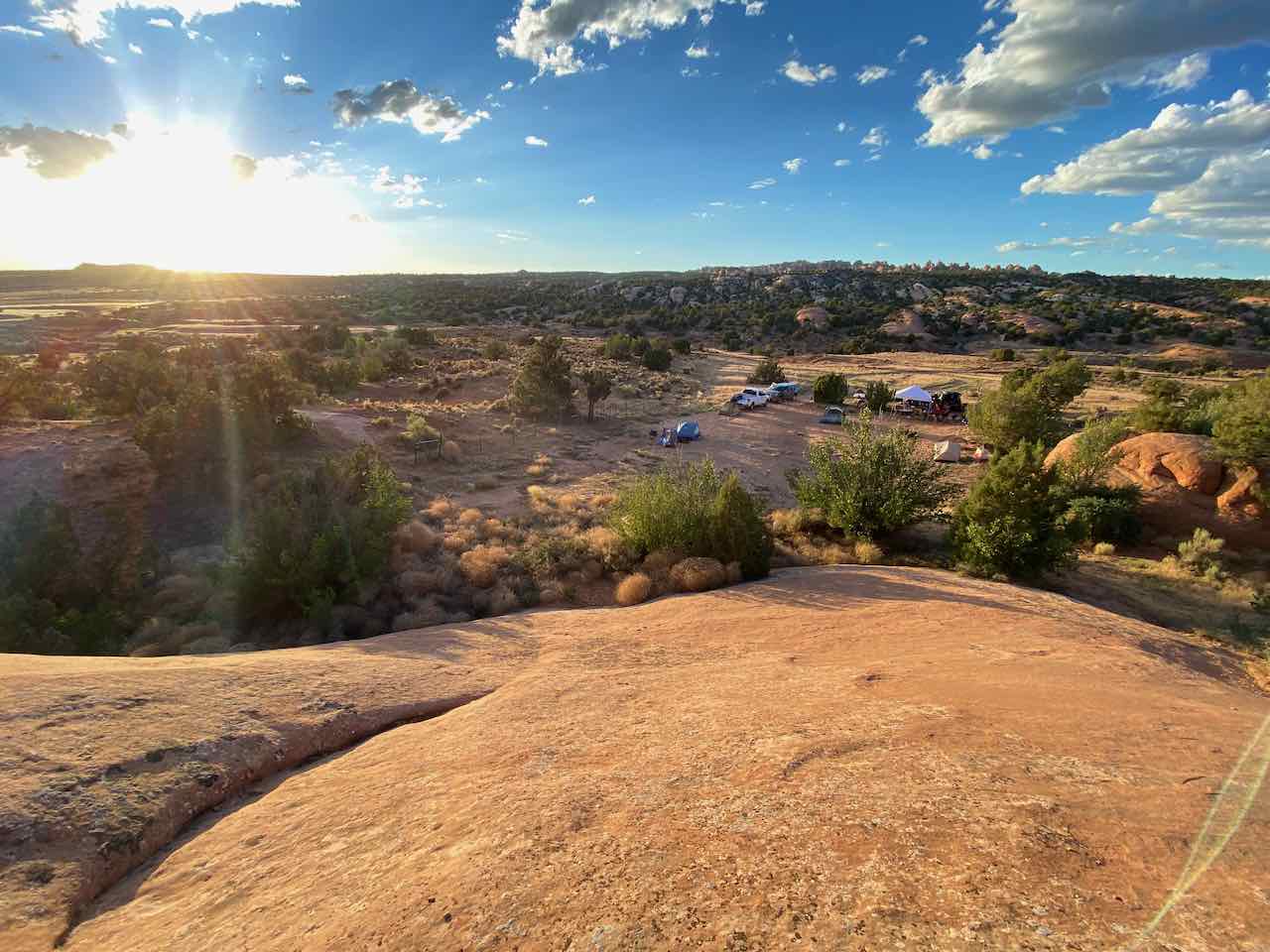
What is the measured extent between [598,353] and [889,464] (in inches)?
1577

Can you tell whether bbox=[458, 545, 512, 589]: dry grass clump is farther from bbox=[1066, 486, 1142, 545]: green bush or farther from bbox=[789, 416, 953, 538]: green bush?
bbox=[1066, 486, 1142, 545]: green bush

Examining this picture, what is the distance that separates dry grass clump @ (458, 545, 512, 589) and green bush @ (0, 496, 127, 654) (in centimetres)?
549

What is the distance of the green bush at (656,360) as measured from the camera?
47781 mm

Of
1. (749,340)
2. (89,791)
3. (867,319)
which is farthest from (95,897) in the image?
(867,319)

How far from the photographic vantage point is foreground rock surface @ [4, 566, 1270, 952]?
2814 millimetres

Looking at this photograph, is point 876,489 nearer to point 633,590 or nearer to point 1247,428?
point 633,590

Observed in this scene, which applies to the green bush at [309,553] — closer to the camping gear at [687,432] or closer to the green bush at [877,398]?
the camping gear at [687,432]

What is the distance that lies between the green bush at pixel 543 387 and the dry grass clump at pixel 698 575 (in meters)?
20.7

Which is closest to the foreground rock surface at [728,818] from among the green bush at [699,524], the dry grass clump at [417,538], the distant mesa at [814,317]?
the green bush at [699,524]

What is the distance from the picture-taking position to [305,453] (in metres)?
20.8

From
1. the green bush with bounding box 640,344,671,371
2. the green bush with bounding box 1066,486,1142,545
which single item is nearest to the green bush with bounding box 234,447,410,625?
the green bush with bounding box 1066,486,1142,545

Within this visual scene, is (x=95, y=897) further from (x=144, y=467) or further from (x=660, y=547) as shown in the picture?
(x=144, y=467)

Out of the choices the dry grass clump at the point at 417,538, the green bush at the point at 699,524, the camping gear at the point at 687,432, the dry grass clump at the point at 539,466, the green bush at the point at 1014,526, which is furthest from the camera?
the camping gear at the point at 687,432

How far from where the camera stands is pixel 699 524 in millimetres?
12836
